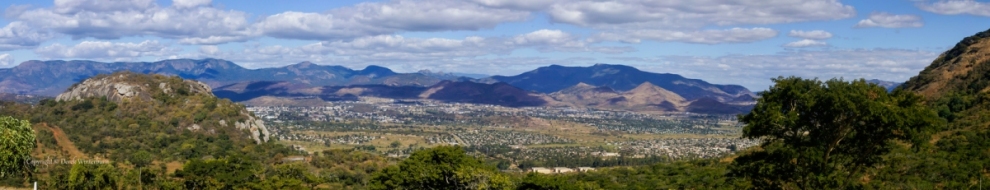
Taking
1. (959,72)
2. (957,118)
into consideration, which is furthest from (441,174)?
(959,72)

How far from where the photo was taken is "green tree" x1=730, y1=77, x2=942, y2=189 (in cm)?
2608

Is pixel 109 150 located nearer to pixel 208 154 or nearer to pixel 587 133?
pixel 208 154

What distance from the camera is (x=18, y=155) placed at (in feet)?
99.8

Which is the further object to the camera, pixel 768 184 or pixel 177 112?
pixel 177 112

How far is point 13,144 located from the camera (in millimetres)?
29656

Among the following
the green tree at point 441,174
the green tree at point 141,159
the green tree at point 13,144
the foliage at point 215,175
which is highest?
the green tree at point 13,144

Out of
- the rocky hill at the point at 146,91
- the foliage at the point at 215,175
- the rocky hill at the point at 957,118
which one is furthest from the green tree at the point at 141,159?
the rocky hill at the point at 957,118

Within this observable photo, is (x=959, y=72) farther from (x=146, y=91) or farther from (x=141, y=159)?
(x=146, y=91)

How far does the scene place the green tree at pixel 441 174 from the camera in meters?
39.8

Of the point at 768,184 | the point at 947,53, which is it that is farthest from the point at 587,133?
the point at 768,184

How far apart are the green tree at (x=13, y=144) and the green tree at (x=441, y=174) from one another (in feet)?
53.7

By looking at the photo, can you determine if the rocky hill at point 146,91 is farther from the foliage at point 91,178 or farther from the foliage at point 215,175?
the foliage at point 91,178

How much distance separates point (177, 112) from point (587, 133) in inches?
4549

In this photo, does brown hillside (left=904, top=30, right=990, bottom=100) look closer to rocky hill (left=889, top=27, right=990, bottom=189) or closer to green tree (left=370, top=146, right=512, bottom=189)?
rocky hill (left=889, top=27, right=990, bottom=189)
